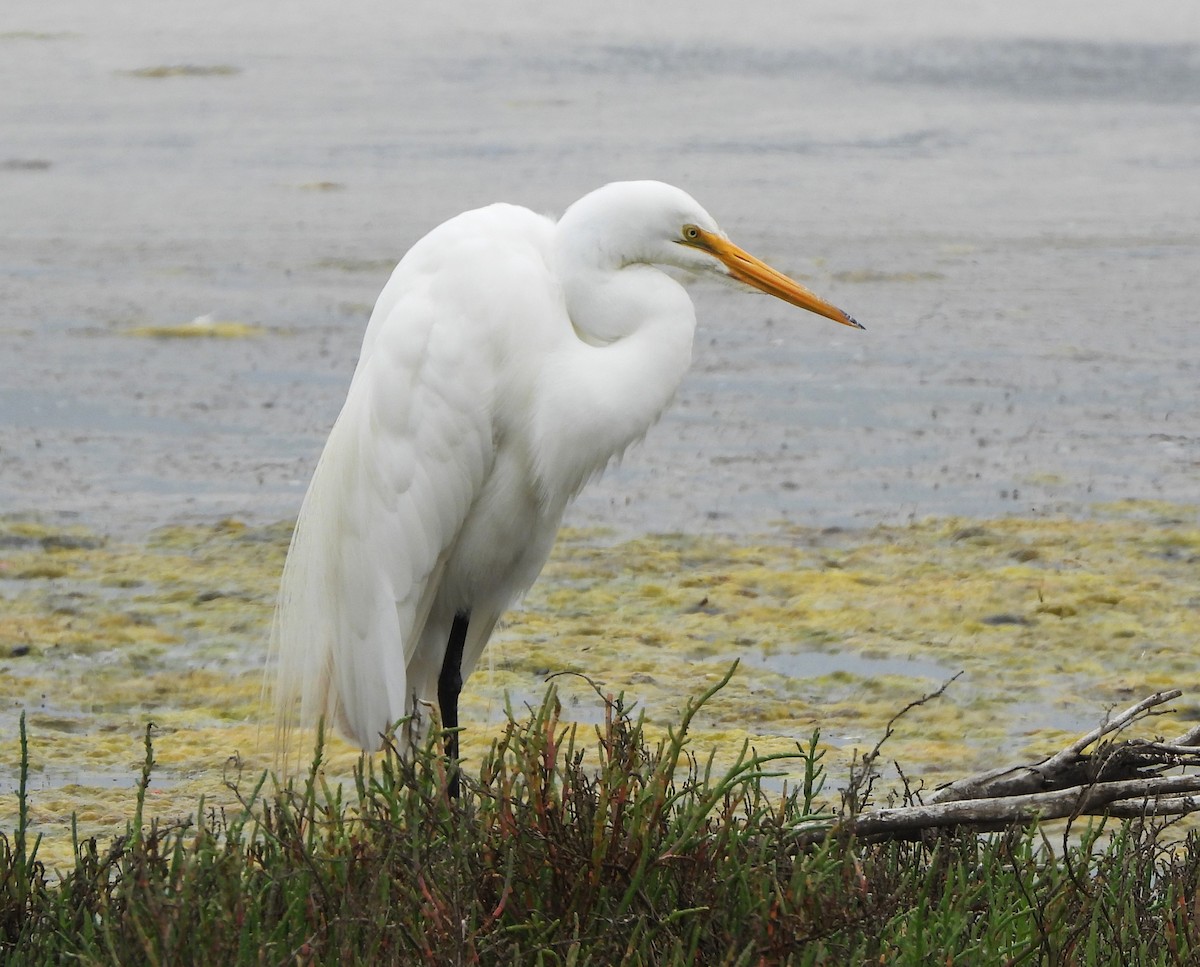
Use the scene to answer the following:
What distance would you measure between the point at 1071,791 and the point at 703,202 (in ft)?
22.3

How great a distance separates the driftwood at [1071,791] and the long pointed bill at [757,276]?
839 mm

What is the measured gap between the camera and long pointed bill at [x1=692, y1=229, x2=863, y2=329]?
334cm

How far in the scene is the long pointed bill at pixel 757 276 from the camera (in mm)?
3344

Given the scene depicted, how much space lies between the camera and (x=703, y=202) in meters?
9.34

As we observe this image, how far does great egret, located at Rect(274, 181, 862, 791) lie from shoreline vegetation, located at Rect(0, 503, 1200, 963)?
268mm

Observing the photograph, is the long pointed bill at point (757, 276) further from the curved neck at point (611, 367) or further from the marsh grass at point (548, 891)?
the marsh grass at point (548, 891)

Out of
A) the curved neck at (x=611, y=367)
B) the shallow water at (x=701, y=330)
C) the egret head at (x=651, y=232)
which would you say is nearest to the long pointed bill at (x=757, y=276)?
the egret head at (x=651, y=232)

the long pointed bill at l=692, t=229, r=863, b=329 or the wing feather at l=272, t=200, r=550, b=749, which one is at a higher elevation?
the long pointed bill at l=692, t=229, r=863, b=329

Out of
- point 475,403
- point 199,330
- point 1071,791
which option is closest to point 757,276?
point 475,403

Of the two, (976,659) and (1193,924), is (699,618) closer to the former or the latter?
(976,659)

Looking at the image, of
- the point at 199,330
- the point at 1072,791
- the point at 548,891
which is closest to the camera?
the point at 548,891

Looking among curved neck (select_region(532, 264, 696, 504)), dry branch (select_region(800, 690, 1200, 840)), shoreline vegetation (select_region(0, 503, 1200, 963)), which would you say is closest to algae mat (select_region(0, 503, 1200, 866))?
shoreline vegetation (select_region(0, 503, 1200, 963))

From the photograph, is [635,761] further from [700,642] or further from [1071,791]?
[700,642]

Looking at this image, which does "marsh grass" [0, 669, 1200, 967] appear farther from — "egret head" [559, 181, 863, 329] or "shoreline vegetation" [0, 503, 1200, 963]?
"egret head" [559, 181, 863, 329]
